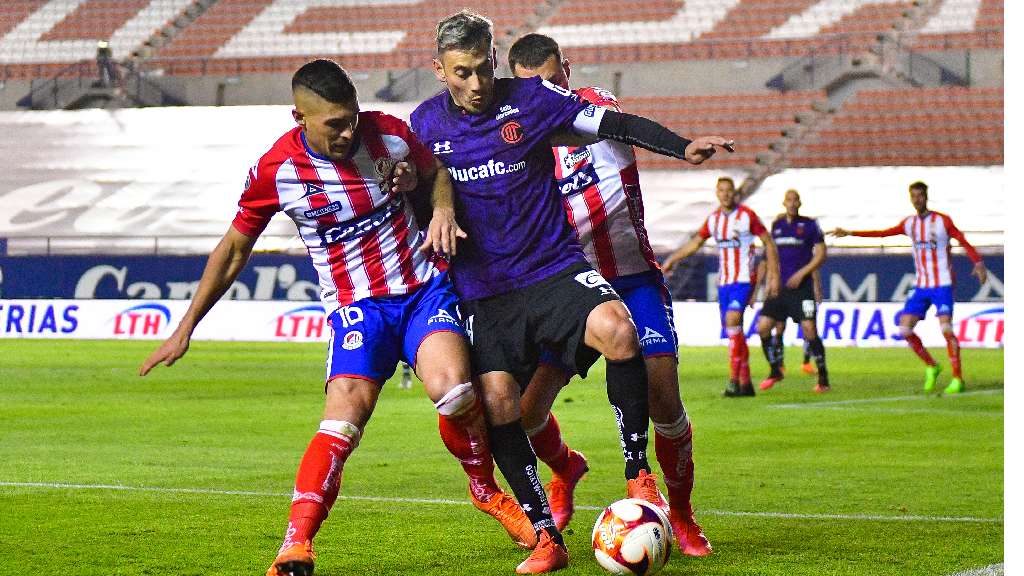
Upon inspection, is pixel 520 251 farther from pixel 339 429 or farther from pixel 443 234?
pixel 339 429

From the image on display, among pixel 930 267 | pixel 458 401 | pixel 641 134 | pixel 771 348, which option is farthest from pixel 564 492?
pixel 930 267

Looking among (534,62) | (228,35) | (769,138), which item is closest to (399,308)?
(534,62)

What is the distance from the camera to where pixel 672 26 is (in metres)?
34.7

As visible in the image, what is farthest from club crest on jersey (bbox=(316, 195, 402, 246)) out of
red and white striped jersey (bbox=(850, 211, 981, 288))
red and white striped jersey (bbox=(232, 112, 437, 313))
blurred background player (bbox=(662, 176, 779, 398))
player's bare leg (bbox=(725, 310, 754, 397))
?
red and white striped jersey (bbox=(850, 211, 981, 288))

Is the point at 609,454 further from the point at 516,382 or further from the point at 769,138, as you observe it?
the point at 769,138

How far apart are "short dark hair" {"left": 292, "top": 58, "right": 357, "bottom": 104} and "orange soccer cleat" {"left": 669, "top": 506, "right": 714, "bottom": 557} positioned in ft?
6.25

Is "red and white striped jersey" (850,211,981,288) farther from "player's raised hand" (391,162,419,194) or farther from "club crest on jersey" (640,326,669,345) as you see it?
"player's raised hand" (391,162,419,194)

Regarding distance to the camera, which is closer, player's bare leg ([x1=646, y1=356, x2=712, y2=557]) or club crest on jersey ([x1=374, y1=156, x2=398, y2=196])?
club crest on jersey ([x1=374, y1=156, x2=398, y2=196])

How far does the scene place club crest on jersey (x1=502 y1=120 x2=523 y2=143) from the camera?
5.51 m

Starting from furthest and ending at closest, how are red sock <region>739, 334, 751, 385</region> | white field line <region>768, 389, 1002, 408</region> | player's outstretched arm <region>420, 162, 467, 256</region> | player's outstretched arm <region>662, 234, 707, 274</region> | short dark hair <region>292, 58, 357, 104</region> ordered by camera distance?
red sock <region>739, 334, 751, 385</region> < white field line <region>768, 389, 1002, 408</region> < player's outstretched arm <region>662, 234, 707, 274</region> < player's outstretched arm <region>420, 162, 467, 256</region> < short dark hair <region>292, 58, 357, 104</region>

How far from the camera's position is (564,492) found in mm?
6477

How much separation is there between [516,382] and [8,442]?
19.3 ft

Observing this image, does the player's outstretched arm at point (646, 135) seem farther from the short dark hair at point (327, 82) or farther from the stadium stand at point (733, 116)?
the stadium stand at point (733, 116)

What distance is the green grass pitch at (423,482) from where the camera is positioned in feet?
18.4
